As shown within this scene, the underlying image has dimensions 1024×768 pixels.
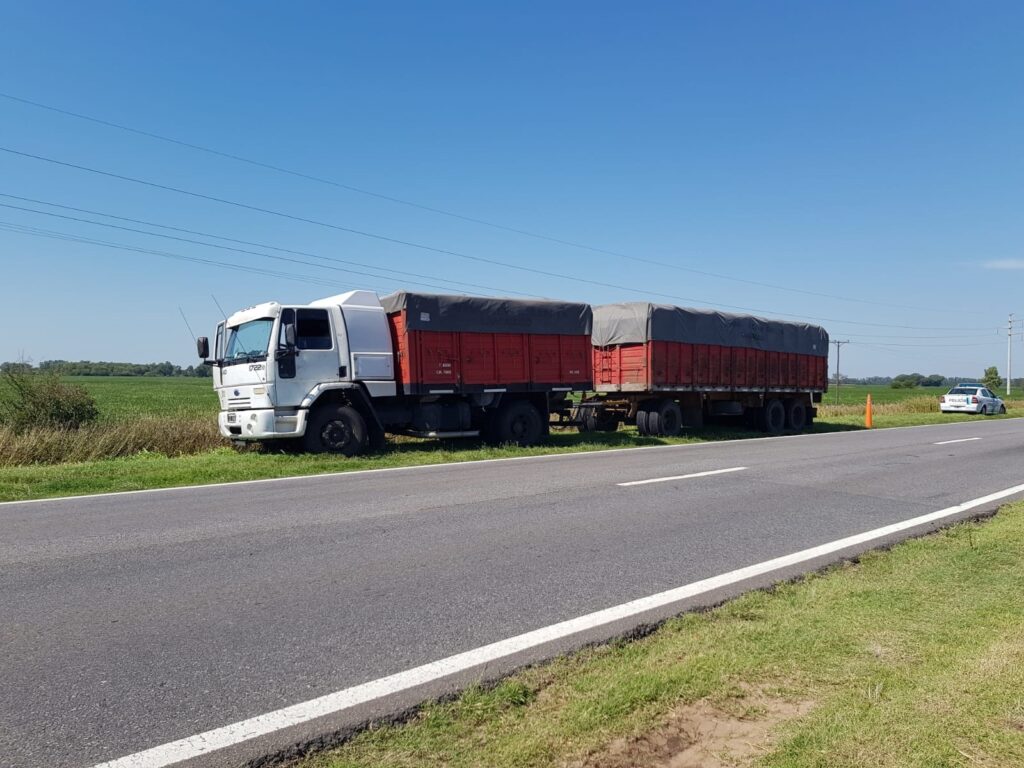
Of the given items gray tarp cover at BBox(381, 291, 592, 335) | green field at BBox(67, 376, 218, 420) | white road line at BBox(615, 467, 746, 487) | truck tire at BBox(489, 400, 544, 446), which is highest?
gray tarp cover at BBox(381, 291, 592, 335)

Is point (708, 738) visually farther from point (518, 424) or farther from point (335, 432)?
point (518, 424)

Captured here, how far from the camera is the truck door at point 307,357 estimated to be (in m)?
13.8

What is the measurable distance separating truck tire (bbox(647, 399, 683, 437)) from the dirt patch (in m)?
16.2


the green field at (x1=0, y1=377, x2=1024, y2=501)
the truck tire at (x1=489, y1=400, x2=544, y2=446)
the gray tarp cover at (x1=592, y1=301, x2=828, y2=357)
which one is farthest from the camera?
the gray tarp cover at (x1=592, y1=301, x2=828, y2=357)

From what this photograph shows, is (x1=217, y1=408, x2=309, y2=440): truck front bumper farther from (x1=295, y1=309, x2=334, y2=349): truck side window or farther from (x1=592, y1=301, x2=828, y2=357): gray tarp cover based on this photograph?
(x1=592, y1=301, x2=828, y2=357): gray tarp cover

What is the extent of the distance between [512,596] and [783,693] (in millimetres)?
2032

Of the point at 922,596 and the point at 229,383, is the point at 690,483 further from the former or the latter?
the point at 229,383

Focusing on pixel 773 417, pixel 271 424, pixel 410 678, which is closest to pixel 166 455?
pixel 271 424

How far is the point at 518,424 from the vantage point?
16797 millimetres

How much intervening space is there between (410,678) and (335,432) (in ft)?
35.5

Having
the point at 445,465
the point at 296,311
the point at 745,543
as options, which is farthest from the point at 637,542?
the point at 296,311

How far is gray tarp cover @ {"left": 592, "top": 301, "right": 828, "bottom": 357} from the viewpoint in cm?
1934

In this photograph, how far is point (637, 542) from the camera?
6820 mm

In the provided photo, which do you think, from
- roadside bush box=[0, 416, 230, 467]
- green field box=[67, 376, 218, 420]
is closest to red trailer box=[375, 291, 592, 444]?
roadside bush box=[0, 416, 230, 467]
